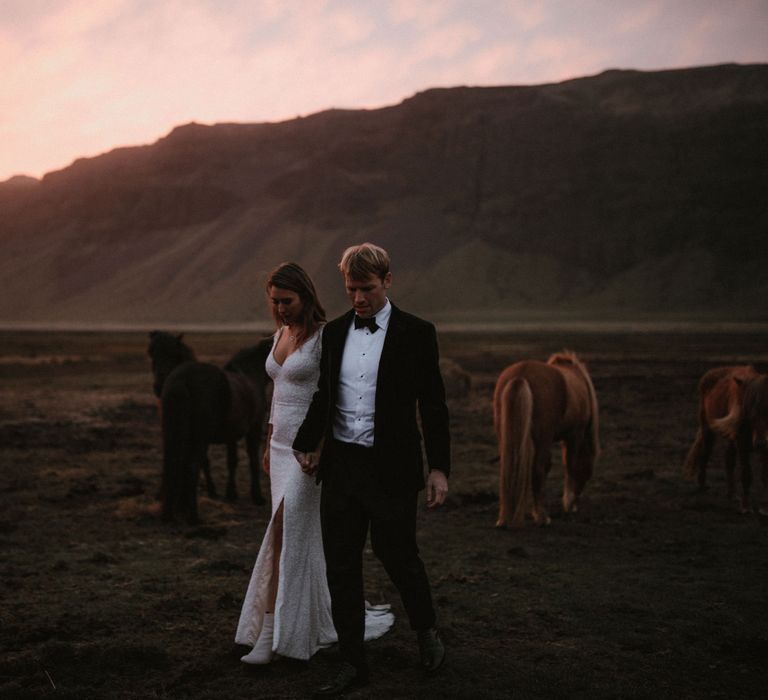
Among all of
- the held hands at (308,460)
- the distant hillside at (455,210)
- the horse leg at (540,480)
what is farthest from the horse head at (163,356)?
the distant hillside at (455,210)

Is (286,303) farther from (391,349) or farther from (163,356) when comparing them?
(163,356)

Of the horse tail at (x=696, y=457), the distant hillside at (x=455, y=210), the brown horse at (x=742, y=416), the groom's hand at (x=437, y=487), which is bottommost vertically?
the horse tail at (x=696, y=457)

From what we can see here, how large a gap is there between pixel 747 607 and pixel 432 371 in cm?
294

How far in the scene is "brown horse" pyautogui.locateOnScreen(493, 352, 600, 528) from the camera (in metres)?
7.00

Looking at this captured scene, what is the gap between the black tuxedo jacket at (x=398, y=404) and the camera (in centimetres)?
353

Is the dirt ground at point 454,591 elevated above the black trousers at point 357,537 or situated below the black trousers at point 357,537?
below

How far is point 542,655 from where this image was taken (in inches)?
164

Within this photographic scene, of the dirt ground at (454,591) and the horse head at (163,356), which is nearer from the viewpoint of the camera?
the dirt ground at (454,591)

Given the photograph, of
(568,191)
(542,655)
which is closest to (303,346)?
(542,655)

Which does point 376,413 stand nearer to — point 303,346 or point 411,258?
point 303,346

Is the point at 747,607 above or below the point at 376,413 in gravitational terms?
below

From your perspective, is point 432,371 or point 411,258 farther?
point 411,258

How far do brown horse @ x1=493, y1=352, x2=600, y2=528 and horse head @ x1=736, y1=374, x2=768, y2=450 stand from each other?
147 centimetres

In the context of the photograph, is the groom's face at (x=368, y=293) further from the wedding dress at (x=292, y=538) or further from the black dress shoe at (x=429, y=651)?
the black dress shoe at (x=429, y=651)
